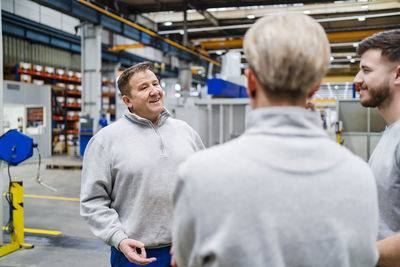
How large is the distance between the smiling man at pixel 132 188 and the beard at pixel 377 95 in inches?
38.8

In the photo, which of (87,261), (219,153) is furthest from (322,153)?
(87,261)

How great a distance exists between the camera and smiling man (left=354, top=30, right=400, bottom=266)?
126 centimetres

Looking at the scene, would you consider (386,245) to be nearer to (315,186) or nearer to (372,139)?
(315,186)

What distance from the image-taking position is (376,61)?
1.40 metres

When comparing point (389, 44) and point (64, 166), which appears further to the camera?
point (64, 166)

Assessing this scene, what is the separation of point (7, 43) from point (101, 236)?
42.5 feet

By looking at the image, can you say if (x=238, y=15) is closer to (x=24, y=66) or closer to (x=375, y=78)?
(x=24, y=66)

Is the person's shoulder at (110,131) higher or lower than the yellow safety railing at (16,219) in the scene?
higher

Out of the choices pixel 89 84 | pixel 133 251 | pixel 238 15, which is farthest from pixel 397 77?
pixel 238 15

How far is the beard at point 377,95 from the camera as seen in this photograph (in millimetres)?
1399

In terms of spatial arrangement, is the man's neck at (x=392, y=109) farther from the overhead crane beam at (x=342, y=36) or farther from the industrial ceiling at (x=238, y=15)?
the overhead crane beam at (x=342, y=36)

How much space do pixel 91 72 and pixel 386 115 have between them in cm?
1078

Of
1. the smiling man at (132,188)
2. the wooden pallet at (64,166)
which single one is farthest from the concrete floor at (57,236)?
the smiling man at (132,188)

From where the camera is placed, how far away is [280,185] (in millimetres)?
760
